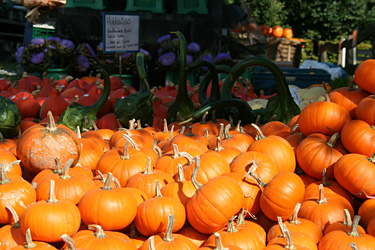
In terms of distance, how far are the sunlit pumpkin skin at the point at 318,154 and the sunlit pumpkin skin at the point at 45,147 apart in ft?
5.12

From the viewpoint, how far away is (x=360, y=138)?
8.70 feet

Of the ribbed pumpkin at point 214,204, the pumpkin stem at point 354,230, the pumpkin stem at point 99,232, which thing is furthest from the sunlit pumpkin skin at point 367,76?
the pumpkin stem at point 99,232

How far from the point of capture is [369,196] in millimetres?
2463

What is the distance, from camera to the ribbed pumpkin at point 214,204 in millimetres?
2137

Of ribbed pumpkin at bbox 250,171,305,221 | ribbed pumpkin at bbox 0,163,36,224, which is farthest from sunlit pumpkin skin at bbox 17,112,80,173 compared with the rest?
ribbed pumpkin at bbox 250,171,305,221

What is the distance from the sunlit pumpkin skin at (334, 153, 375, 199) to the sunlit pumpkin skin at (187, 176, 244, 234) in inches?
28.9

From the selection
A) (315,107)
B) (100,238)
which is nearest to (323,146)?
(315,107)

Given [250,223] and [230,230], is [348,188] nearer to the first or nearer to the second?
[250,223]

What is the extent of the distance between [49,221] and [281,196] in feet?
3.97

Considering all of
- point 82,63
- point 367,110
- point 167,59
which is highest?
point 167,59

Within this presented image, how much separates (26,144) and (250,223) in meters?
1.54

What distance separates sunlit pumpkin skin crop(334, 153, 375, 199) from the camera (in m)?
2.45

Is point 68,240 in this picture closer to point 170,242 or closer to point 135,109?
point 170,242

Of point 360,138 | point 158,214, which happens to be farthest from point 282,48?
point 158,214
